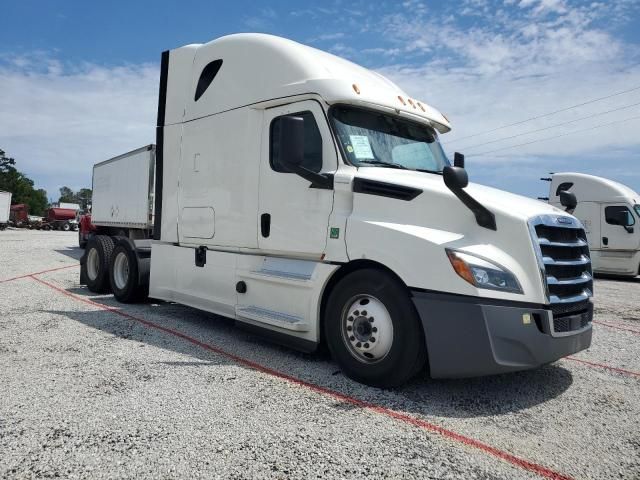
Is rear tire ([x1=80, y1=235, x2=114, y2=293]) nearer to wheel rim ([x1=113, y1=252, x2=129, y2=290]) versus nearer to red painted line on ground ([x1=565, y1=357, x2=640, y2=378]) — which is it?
wheel rim ([x1=113, y1=252, x2=129, y2=290])

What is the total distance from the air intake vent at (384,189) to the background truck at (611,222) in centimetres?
1235

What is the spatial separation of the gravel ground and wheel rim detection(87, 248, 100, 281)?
11.7ft

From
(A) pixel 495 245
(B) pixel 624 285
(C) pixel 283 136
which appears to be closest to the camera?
(A) pixel 495 245

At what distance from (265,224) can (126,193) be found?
212 inches

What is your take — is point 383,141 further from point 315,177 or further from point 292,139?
point 292,139

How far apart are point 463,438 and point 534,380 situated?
165 cm

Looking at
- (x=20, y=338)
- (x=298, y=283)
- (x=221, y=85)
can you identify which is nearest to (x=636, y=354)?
(x=298, y=283)

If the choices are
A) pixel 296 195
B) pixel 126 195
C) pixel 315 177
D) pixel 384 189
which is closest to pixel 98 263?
pixel 126 195

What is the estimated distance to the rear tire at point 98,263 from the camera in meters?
8.84

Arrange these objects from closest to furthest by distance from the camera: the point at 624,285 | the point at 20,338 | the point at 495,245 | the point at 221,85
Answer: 1. the point at 495,245
2. the point at 20,338
3. the point at 221,85
4. the point at 624,285

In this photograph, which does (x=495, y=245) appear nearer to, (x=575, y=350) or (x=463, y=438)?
(x=575, y=350)

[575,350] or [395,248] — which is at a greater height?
[395,248]

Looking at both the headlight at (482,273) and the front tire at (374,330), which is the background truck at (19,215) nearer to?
the front tire at (374,330)

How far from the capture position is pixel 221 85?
19.8 feet
